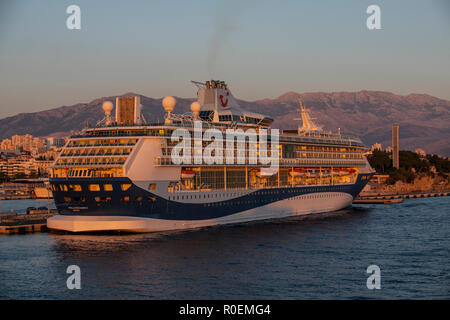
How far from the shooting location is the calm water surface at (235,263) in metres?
30.0

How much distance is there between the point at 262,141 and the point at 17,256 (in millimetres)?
27837

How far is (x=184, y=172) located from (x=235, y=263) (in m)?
14.8

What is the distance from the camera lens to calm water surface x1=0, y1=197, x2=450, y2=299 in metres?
30.0

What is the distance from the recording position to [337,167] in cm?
7212

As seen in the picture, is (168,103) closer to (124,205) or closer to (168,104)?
(168,104)

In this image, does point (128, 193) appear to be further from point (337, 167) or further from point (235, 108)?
point (337, 167)

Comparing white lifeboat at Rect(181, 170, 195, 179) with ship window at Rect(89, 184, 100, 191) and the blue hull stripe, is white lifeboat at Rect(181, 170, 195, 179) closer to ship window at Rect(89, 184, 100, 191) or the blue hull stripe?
the blue hull stripe

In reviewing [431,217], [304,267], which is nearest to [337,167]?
[431,217]

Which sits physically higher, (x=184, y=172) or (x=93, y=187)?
(x=184, y=172)

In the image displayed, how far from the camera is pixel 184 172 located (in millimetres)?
49656

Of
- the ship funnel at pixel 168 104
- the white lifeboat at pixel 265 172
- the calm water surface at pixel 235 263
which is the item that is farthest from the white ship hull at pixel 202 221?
the ship funnel at pixel 168 104

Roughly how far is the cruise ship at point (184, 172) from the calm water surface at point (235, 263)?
1.97 meters

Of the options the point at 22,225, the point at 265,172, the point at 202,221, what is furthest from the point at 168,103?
the point at 22,225

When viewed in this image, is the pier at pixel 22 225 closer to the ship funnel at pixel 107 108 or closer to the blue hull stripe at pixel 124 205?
the blue hull stripe at pixel 124 205
